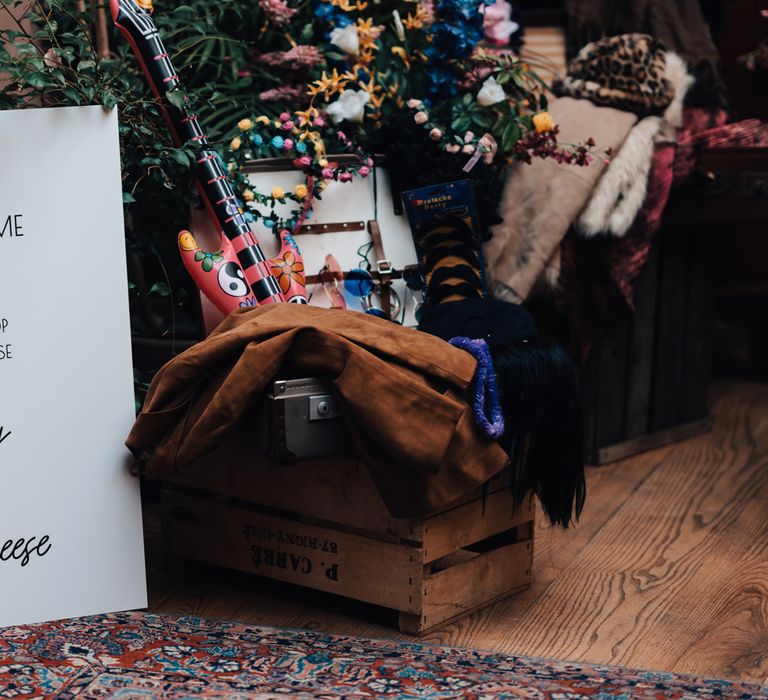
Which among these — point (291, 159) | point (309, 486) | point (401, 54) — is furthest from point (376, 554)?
point (401, 54)

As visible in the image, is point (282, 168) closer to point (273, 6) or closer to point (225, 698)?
point (273, 6)

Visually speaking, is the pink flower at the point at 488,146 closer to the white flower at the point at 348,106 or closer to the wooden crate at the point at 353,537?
the white flower at the point at 348,106

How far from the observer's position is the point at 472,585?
1.99m

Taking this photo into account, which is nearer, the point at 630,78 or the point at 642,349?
the point at 630,78

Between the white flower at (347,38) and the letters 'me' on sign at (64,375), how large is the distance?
28.9 inches

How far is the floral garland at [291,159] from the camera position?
7.34 ft

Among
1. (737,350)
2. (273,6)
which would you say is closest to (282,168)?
(273,6)

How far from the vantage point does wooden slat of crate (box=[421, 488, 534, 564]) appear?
6.16 ft

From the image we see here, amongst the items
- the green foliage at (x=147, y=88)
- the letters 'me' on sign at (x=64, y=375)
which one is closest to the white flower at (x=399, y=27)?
the green foliage at (x=147, y=88)

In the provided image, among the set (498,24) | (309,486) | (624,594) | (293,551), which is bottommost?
(624,594)

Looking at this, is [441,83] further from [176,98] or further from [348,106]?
[176,98]

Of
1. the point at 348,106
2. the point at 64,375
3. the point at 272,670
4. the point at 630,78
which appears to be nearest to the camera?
the point at 272,670

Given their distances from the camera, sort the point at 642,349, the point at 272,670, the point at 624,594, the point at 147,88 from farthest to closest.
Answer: the point at 642,349 < the point at 147,88 < the point at 624,594 < the point at 272,670

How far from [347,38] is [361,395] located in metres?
1.05
